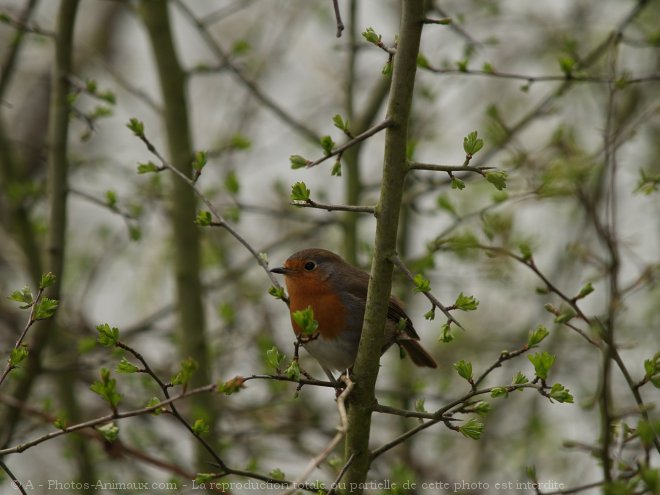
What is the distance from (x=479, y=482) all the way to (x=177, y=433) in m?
3.03

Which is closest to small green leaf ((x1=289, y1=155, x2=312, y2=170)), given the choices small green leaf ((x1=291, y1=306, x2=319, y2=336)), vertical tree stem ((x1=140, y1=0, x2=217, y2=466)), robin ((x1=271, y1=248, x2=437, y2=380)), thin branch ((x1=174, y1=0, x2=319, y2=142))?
small green leaf ((x1=291, y1=306, x2=319, y2=336))

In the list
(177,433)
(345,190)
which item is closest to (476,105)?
(345,190)

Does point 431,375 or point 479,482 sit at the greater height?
point 431,375

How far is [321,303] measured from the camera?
17.7 ft

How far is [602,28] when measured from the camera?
376 inches

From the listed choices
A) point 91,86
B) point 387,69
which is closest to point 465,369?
point 387,69

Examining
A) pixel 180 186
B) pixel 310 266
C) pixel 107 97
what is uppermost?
pixel 180 186

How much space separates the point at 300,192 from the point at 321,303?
1.96 metres

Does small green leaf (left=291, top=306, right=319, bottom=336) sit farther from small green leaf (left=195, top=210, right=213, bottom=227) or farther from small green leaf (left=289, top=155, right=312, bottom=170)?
small green leaf (left=195, top=210, right=213, bottom=227)

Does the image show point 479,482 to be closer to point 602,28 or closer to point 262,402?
point 262,402

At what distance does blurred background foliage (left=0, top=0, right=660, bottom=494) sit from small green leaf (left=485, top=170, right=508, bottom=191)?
839mm

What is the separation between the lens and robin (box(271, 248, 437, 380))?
5.16m

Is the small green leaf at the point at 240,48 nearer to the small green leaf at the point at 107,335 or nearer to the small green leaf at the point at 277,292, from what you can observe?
the small green leaf at the point at 277,292

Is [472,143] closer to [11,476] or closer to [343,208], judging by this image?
[343,208]
